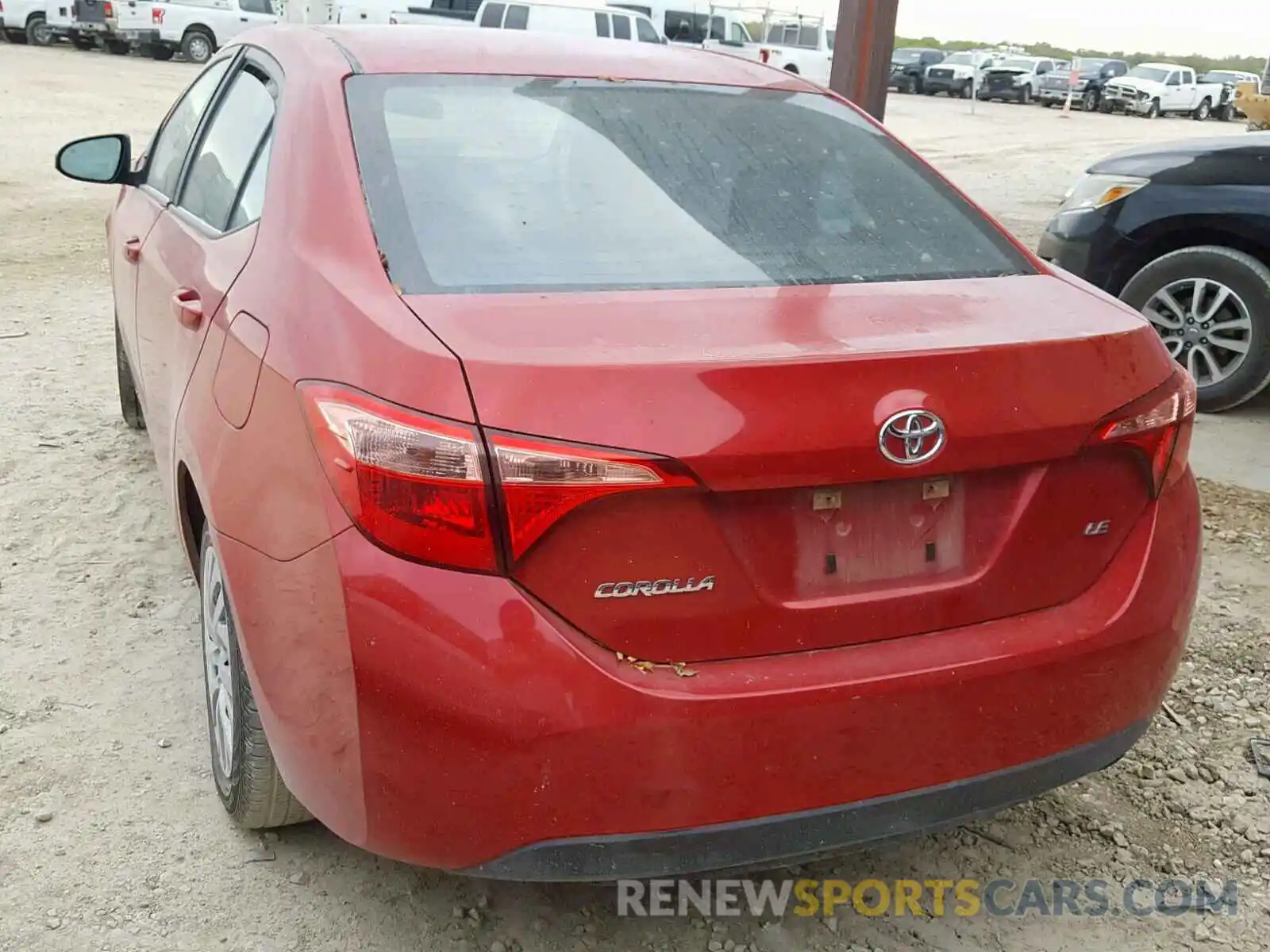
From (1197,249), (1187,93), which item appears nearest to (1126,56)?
(1187,93)

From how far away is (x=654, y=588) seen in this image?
1858 mm

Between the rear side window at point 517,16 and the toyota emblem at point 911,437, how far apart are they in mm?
22519

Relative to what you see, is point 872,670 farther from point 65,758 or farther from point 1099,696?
point 65,758

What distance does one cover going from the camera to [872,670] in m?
1.96

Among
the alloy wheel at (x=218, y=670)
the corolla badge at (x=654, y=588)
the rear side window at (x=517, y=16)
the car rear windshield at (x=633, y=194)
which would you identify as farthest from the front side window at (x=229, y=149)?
the rear side window at (x=517, y=16)

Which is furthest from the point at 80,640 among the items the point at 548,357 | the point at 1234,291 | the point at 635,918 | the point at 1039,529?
the point at 1234,291

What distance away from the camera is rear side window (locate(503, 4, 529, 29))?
22781 millimetres

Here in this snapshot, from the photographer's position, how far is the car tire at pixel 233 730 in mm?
2354

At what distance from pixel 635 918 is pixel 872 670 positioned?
0.83m

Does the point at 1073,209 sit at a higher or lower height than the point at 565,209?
lower

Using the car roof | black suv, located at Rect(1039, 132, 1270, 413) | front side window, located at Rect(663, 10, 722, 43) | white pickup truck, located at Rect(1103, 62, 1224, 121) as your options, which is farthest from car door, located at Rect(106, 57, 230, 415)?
white pickup truck, located at Rect(1103, 62, 1224, 121)

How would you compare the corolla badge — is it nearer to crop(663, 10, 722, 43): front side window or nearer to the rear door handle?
the rear door handle

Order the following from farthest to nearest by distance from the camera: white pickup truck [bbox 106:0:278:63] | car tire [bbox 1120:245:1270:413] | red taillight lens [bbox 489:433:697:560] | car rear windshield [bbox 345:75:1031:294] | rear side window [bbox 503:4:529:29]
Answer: white pickup truck [bbox 106:0:278:63]
rear side window [bbox 503:4:529:29]
car tire [bbox 1120:245:1270:413]
car rear windshield [bbox 345:75:1031:294]
red taillight lens [bbox 489:433:697:560]

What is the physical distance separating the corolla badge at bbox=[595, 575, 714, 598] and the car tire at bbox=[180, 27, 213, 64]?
2773 cm
